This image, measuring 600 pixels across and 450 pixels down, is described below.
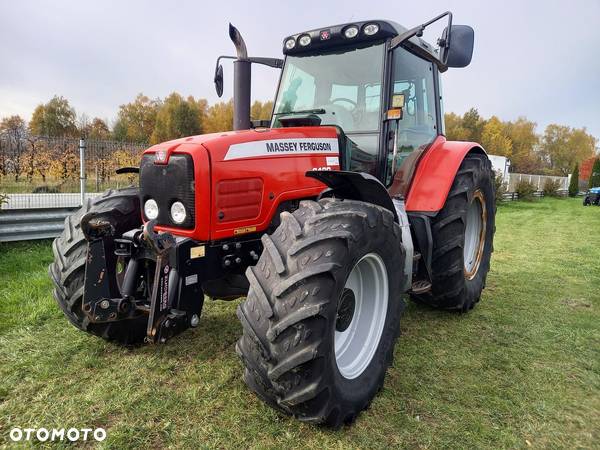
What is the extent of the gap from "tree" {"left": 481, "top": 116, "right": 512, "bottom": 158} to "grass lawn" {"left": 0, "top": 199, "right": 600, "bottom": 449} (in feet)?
150

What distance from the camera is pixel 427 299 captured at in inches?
159

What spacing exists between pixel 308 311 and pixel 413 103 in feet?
8.62

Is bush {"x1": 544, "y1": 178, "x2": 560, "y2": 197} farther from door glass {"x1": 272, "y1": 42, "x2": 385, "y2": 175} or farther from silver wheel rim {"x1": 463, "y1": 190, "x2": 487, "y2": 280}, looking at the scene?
door glass {"x1": 272, "y1": 42, "x2": 385, "y2": 175}

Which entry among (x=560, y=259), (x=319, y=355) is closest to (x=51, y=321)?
(x=319, y=355)

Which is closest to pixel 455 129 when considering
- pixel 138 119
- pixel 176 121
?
pixel 176 121

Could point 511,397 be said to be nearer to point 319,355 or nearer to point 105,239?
point 319,355

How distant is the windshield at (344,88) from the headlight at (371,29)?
0.13 meters

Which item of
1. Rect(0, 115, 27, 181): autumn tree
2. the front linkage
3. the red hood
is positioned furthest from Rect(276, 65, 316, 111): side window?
Rect(0, 115, 27, 181): autumn tree

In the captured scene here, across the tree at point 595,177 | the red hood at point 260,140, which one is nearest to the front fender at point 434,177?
the red hood at point 260,140

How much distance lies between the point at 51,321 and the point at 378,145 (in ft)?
9.82

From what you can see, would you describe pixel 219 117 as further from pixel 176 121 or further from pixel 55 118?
pixel 55 118

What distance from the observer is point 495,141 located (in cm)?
4875

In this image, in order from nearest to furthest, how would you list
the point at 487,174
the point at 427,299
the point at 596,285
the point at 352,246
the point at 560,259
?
the point at 352,246, the point at 427,299, the point at 487,174, the point at 596,285, the point at 560,259

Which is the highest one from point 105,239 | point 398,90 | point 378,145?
point 398,90
